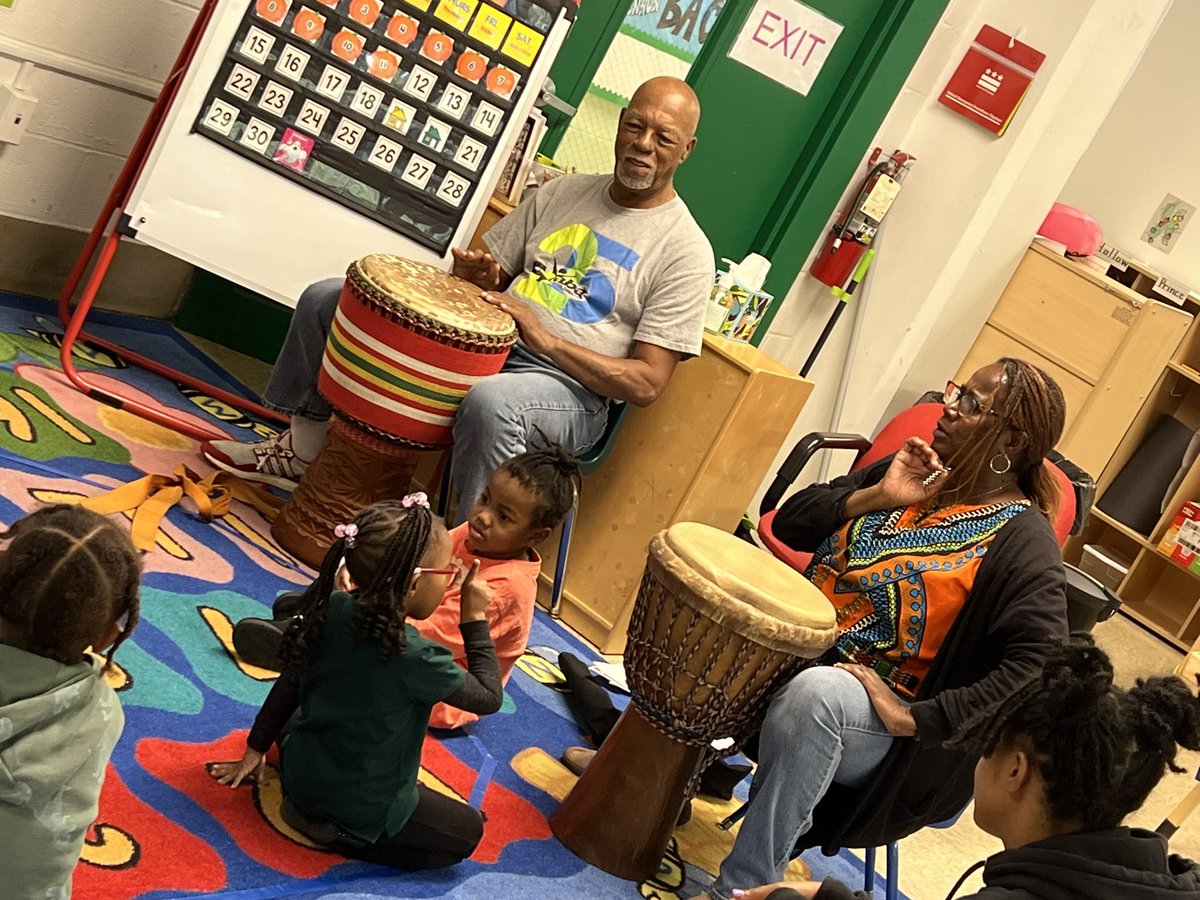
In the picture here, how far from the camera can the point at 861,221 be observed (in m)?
5.03

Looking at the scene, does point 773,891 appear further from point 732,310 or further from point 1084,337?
point 1084,337

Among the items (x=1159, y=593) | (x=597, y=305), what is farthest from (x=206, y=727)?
(x=1159, y=593)

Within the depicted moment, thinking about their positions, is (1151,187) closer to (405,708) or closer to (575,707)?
(575,707)

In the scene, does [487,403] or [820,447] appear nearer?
[487,403]

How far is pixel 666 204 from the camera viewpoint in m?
3.47

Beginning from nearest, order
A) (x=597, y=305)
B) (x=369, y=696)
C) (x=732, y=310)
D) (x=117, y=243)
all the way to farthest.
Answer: (x=369, y=696) < (x=597, y=305) < (x=117, y=243) < (x=732, y=310)

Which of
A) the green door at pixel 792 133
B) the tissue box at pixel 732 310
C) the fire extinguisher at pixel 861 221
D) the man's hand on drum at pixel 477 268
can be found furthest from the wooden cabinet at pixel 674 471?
the fire extinguisher at pixel 861 221

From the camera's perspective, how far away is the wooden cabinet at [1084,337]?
5918 mm

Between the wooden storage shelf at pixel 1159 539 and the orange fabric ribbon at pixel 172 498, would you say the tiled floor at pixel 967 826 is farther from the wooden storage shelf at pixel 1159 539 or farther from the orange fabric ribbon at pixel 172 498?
the orange fabric ribbon at pixel 172 498

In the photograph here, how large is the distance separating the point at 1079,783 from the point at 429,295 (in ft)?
6.09

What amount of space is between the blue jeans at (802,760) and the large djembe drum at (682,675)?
0.10m

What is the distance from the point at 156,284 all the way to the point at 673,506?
1.74m

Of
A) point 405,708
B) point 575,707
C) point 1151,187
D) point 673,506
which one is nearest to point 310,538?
point 575,707

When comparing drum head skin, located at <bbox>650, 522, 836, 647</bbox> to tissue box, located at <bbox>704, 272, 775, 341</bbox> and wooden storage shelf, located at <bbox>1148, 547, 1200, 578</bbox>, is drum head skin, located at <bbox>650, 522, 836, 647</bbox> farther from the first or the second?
wooden storage shelf, located at <bbox>1148, 547, 1200, 578</bbox>
